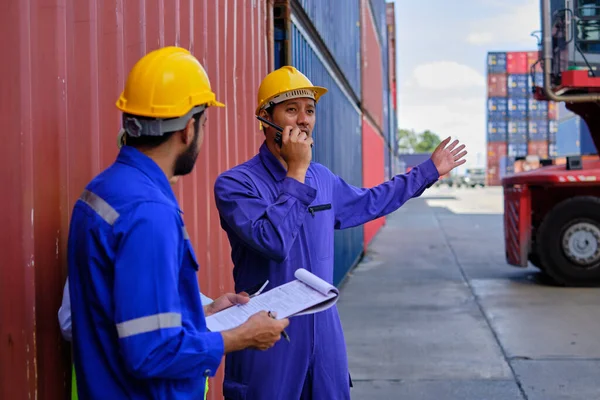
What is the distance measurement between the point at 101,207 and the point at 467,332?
19.9ft

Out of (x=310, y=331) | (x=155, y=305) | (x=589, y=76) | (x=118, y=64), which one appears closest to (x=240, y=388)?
(x=310, y=331)

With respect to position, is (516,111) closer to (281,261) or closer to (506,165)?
(506,165)

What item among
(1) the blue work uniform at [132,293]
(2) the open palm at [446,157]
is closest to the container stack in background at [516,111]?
(2) the open palm at [446,157]

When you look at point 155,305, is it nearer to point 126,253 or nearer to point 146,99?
point 126,253

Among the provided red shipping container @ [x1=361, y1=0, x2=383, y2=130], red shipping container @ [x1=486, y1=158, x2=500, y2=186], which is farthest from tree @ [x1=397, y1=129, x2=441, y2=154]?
red shipping container @ [x1=361, y1=0, x2=383, y2=130]

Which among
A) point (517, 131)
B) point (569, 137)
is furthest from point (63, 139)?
point (517, 131)

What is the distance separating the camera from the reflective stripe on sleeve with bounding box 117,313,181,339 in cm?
160

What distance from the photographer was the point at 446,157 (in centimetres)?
325

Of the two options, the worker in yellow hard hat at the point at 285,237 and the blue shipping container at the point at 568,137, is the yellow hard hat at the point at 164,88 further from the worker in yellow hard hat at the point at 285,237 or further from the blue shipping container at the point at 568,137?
the blue shipping container at the point at 568,137

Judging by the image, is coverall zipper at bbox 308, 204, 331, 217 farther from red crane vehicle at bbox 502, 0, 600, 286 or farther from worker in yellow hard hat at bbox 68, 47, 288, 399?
red crane vehicle at bbox 502, 0, 600, 286

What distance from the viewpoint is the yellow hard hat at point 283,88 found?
2.88 meters

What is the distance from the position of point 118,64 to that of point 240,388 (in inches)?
49.9

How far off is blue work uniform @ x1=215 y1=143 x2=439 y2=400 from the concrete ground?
2689 mm

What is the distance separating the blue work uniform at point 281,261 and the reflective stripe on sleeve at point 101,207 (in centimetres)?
81
